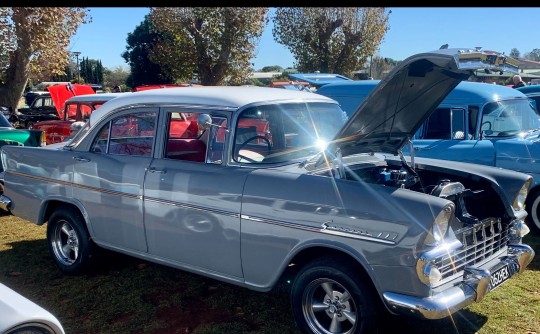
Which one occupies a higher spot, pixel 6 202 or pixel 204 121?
pixel 204 121

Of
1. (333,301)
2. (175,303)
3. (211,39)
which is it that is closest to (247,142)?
A: (333,301)

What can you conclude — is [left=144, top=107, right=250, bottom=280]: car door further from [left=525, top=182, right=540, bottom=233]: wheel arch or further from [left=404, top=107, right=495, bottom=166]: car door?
[left=525, top=182, right=540, bottom=233]: wheel arch

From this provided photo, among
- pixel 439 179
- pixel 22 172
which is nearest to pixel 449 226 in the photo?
pixel 439 179

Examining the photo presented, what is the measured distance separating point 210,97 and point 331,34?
21.1 metres

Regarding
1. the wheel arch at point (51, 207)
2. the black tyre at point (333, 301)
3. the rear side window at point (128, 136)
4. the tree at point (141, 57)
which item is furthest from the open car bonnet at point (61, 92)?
the tree at point (141, 57)

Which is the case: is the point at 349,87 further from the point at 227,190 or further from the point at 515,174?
the point at 227,190

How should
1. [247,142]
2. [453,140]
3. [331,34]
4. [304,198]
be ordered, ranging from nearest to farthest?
1. [304,198]
2. [247,142]
3. [453,140]
4. [331,34]

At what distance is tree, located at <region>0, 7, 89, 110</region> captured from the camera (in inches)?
636

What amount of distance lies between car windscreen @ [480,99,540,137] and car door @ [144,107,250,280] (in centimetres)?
433

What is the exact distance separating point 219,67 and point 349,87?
14632 mm

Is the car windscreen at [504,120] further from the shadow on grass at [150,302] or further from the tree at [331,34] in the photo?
the tree at [331,34]

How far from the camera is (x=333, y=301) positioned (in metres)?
3.62

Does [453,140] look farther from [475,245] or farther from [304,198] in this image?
[304,198]

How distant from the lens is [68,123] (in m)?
11.0
